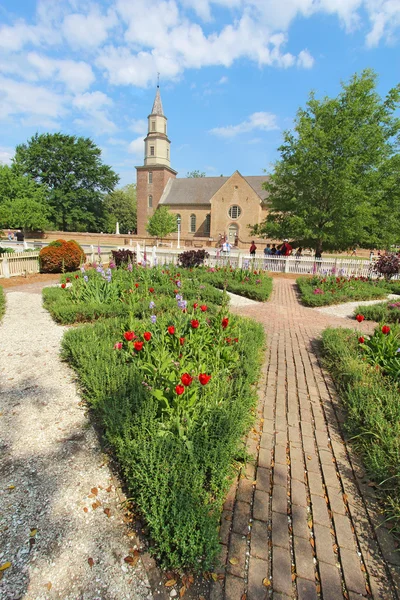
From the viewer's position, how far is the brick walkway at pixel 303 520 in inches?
65.8

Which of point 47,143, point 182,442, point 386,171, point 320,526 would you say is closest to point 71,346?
point 182,442

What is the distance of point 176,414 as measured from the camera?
2.62 m

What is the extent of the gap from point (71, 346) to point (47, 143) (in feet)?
163

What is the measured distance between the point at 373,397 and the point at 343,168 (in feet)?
47.9

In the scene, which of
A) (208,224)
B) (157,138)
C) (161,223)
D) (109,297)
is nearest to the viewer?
(109,297)

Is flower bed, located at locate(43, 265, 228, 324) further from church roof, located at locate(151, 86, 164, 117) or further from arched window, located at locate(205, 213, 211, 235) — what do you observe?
church roof, located at locate(151, 86, 164, 117)

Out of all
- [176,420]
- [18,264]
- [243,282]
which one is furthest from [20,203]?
[176,420]

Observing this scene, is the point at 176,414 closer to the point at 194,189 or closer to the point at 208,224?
the point at 208,224

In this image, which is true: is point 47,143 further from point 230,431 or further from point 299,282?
point 230,431

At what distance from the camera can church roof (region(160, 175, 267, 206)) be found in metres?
46.4

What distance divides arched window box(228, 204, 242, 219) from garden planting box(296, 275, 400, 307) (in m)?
33.1

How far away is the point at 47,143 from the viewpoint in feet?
141

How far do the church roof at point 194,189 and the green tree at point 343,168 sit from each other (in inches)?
1187

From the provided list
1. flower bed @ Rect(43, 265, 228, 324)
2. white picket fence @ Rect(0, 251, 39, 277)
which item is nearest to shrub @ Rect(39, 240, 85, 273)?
white picket fence @ Rect(0, 251, 39, 277)
